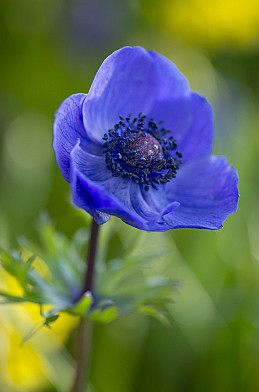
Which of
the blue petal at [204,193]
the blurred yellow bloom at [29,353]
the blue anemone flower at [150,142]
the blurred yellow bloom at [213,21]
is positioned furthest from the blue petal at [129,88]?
the blurred yellow bloom at [213,21]

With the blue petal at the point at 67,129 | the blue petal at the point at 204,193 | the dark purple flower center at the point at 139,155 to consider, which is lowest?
the blue petal at the point at 204,193

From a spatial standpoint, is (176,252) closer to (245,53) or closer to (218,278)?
(218,278)

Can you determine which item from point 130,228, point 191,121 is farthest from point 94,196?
point 130,228

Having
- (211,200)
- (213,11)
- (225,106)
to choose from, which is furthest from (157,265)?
(213,11)

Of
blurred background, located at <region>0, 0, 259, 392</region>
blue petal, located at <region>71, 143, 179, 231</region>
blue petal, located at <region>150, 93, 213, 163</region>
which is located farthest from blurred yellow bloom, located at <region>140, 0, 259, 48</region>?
blue petal, located at <region>71, 143, 179, 231</region>

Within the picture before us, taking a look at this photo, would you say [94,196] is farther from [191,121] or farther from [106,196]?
[191,121]

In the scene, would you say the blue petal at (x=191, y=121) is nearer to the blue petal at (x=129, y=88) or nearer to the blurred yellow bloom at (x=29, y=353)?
the blue petal at (x=129, y=88)

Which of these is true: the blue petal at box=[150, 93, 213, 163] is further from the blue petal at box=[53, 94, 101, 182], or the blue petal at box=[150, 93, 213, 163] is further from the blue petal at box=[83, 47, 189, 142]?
the blue petal at box=[53, 94, 101, 182]
